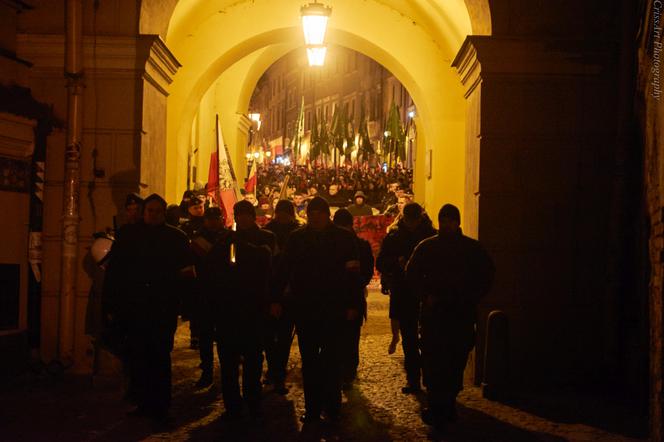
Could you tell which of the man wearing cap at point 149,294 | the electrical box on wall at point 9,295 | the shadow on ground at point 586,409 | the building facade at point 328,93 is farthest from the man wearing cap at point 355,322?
the building facade at point 328,93

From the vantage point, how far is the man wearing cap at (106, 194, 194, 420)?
664 cm

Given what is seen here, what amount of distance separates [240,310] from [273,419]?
931 millimetres

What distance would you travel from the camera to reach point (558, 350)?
8781 millimetres

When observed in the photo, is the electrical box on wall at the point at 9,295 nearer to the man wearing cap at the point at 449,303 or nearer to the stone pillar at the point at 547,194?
the man wearing cap at the point at 449,303

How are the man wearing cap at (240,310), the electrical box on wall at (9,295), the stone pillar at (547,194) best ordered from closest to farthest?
1. the man wearing cap at (240,310)
2. the electrical box on wall at (9,295)
3. the stone pillar at (547,194)

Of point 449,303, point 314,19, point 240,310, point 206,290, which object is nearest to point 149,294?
point 206,290

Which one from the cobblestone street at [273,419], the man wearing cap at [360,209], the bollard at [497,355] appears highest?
the man wearing cap at [360,209]

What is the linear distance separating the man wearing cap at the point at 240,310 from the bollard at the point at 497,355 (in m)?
2.13

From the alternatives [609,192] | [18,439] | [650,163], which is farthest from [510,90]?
[18,439]

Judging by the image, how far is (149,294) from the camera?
6625mm

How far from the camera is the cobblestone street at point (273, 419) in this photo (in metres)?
6.31

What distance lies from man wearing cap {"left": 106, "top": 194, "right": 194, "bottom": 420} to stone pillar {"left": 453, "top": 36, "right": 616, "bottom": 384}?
354cm

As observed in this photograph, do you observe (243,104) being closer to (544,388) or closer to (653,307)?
(544,388)

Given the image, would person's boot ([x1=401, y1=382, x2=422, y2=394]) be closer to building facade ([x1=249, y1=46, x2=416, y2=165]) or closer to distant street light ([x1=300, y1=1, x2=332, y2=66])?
distant street light ([x1=300, y1=1, x2=332, y2=66])
